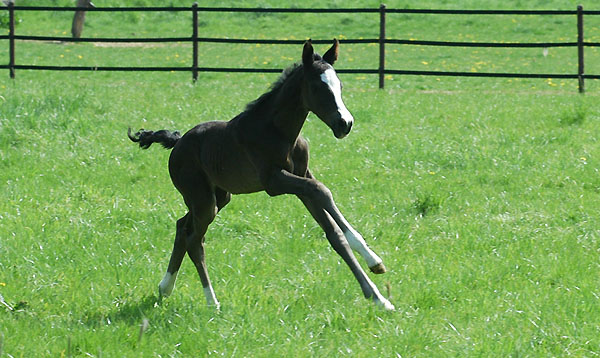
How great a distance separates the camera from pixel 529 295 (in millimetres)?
5004

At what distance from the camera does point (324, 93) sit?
4.43 meters

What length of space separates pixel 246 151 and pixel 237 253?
1.42m

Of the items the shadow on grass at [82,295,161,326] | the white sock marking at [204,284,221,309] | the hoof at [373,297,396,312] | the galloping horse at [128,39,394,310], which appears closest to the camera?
the galloping horse at [128,39,394,310]

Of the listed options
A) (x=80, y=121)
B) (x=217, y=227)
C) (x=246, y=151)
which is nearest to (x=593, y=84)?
(x=80, y=121)

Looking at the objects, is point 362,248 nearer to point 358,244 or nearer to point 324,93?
point 358,244

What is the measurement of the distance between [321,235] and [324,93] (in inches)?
94.9

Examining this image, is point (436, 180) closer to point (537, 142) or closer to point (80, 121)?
point (537, 142)

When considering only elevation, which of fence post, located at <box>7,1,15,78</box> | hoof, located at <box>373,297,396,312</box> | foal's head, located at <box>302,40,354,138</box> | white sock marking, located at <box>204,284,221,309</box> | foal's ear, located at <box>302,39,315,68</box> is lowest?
white sock marking, located at <box>204,284,221,309</box>

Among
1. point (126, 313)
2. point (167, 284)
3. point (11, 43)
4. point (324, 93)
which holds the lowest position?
point (126, 313)

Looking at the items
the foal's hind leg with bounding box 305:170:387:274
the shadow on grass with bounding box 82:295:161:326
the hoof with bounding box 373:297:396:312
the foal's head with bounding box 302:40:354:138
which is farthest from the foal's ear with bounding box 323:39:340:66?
the shadow on grass with bounding box 82:295:161:326

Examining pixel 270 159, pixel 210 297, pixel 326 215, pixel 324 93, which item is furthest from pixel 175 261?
pixel 324 93

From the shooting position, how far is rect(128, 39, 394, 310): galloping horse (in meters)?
4.45

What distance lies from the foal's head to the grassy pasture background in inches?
42.5

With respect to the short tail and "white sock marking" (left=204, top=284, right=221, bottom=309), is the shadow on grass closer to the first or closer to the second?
"white sock marking" (left=204, top=284, right=221, bottom=309)
